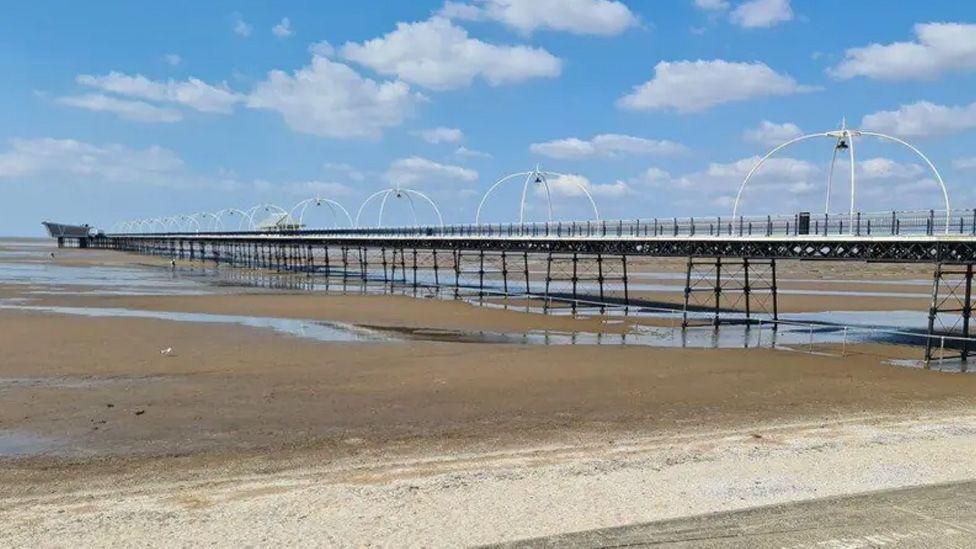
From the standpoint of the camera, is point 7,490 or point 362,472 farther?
point 362,472

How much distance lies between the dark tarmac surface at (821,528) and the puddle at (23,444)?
8.43 metres

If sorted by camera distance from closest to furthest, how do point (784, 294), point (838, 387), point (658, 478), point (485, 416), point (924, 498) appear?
1. point (924, 498)
2. point (658, 478)
3. point (485, 416)
4. point (838, 387)
5. point (784, 294)

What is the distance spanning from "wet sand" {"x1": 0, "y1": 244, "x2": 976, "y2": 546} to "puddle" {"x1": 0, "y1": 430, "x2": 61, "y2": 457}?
0.39ft

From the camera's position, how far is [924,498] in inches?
378

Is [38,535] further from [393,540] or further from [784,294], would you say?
[784,294]

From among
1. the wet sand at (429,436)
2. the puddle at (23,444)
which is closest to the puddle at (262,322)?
the wet sand at (429,436)

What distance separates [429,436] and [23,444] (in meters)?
6.64

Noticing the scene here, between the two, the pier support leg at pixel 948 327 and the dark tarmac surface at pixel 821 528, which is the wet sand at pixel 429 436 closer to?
the dark tarmac surface at pixel 821 528

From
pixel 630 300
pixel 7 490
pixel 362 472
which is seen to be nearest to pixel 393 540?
pixel 362 472

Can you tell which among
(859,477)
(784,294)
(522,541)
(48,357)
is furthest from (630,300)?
(522,541)

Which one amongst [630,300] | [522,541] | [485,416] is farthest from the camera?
[630,300]

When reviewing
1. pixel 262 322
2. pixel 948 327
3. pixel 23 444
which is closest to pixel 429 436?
pixel 23 444

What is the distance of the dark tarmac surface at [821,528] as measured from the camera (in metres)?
8.02

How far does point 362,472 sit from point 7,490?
462 cm
